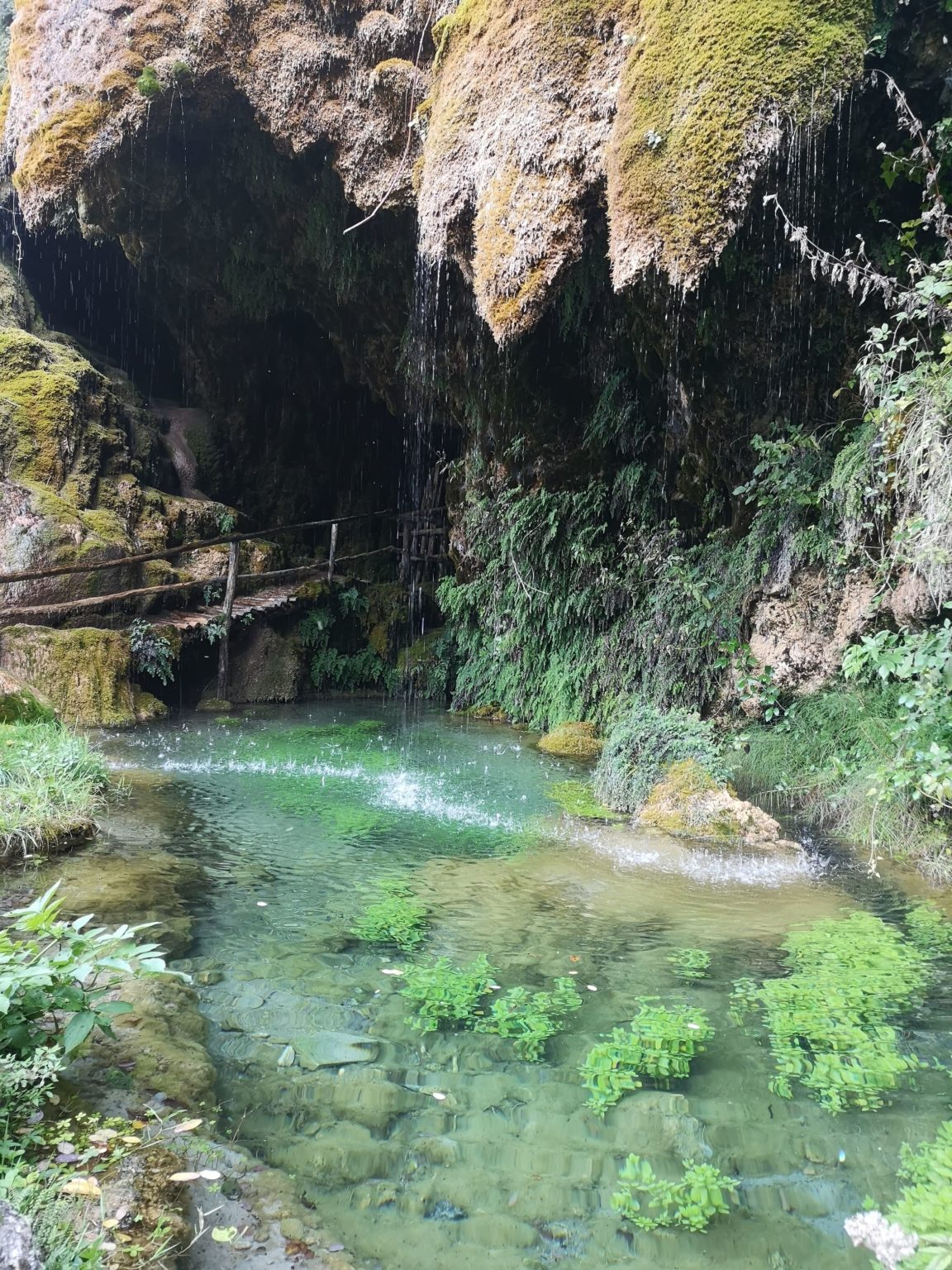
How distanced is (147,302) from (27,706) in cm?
1311

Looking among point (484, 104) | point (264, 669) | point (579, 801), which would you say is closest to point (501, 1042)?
point (579, 801)

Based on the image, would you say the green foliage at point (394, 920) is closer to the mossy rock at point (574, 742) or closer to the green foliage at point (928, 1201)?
the green foliage at point (928, 1201)

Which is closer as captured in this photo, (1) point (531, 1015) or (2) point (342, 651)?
(1) point (531, 1015)

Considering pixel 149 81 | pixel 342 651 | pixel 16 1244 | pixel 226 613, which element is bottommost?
pixel 16 1244

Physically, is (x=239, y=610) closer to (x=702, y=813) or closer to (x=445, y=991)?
(x=702, y=813)

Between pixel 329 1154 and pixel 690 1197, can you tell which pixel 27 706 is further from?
pixel 690 1197

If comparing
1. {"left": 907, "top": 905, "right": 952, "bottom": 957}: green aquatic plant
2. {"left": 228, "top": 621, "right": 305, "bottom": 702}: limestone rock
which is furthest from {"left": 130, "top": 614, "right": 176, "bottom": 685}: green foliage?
{"left": 907, "top": 905, "right": 952, "bottom": 957}: green aquatic plant

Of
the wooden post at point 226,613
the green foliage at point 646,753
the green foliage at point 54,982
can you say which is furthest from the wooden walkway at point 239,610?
Answer: the green foliage at point 54,982

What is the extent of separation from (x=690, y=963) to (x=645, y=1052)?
89 cm

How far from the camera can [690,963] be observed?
380 centimetres

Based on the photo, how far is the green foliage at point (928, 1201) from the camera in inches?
78.3

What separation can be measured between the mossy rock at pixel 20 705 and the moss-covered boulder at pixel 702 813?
5687 millimetres

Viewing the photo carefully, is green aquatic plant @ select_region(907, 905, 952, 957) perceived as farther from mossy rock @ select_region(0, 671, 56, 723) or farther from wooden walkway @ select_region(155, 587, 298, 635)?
wooden walkway @ select_region(155, 587, 298, 635)

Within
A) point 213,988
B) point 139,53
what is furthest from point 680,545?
point 139,53
